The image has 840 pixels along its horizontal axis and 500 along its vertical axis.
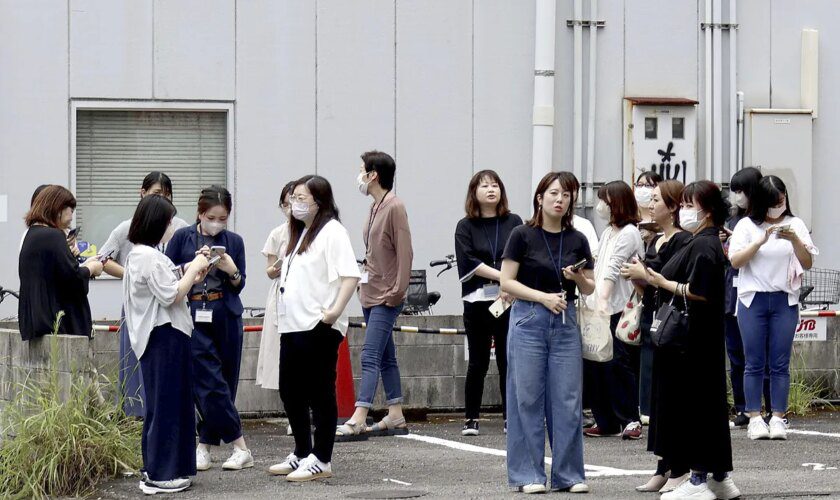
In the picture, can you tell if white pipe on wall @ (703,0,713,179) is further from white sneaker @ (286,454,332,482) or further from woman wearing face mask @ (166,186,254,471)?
white sneaker @ (286,454,332,482)

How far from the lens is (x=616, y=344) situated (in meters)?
11.5

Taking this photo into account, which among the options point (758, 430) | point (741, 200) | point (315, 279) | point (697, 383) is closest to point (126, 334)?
point (315, 279)

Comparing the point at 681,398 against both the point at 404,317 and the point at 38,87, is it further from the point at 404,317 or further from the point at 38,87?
the point at 38,87

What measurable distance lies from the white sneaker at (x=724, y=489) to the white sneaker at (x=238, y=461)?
3.17 metres

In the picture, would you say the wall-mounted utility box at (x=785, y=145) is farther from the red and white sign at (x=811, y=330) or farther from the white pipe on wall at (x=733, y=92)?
the red and white sign at (x=811, y=330)

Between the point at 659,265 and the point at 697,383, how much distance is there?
Result: 3.26 ft

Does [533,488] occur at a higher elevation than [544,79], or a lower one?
lower

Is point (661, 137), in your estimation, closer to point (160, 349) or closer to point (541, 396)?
point (541, 396)

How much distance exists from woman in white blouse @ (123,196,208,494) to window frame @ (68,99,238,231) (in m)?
6.82

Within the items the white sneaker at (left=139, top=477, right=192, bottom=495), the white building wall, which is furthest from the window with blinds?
the white sneaker at (left=139, top=477, right=192, bottom=495)

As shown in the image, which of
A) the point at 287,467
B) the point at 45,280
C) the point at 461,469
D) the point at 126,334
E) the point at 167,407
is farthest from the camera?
the point at 126,334

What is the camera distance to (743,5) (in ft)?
56.9

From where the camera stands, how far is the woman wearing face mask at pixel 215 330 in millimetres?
9727

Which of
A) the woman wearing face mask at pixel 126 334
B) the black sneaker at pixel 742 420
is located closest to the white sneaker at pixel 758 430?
the black sneaker at pixel 742 420
